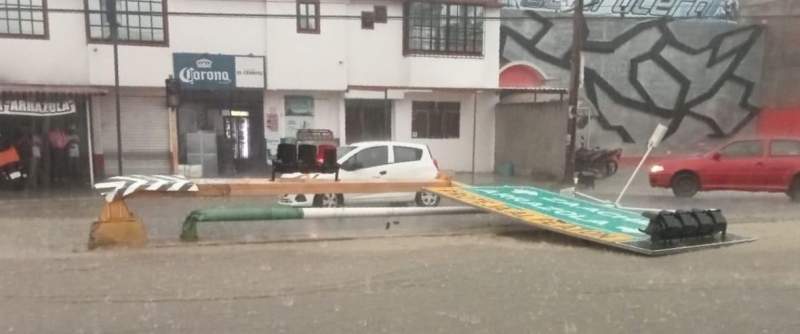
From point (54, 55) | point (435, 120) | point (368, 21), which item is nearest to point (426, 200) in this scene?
point (435, 120)

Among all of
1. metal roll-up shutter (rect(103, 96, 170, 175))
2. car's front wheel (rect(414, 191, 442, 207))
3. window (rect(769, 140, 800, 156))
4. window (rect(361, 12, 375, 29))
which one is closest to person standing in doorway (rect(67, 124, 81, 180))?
metal roll-up shutter (rect(103, 96, 170, 175))

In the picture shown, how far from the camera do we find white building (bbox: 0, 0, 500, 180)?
1902cm

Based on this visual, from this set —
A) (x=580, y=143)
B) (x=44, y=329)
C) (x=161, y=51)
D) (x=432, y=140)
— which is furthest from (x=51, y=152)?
(x=580, y=143)

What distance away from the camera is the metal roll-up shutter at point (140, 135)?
66.3ft

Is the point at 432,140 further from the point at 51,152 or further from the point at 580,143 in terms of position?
the point at 51,152

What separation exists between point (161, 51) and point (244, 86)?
2694 millimetres

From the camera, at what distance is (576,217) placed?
9.23 m

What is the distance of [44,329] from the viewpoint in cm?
489

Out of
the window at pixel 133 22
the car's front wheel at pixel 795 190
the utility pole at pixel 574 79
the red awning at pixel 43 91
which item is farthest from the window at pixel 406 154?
the window at pixel 133 22

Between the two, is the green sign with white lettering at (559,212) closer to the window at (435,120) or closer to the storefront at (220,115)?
the storefront at (220,115)

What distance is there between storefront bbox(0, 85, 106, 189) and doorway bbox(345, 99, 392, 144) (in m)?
7.98

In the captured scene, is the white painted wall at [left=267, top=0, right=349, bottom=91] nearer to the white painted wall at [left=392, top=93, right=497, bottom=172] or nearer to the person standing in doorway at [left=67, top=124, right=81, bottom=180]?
the white painted wall at [left=392, top=93, right=497, bottom=172]

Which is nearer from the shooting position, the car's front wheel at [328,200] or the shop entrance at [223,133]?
the car's front wheel at [328,200]

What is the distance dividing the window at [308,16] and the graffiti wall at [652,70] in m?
7.98
